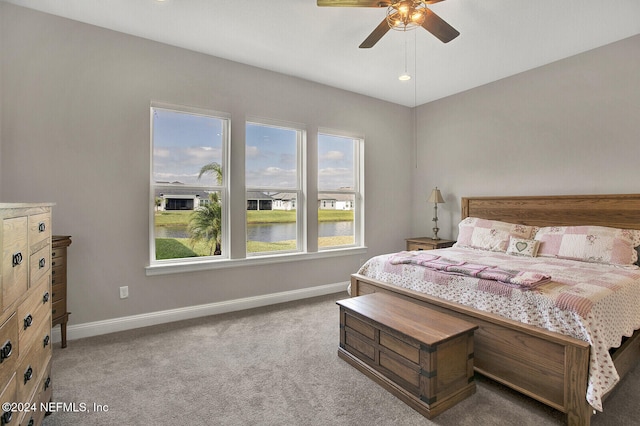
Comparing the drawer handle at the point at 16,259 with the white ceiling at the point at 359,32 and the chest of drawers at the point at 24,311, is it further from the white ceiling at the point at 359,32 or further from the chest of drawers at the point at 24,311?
the white ceiling at the point at 359,32

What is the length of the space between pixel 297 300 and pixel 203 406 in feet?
6.90

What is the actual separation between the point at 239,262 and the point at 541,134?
3.75 m

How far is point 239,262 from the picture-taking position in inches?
141

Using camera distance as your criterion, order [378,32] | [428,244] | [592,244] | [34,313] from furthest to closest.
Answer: [428,244] < [592,244] < [378,32] < [34,313]

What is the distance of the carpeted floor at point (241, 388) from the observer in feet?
5.78

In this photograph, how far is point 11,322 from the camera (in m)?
1.19

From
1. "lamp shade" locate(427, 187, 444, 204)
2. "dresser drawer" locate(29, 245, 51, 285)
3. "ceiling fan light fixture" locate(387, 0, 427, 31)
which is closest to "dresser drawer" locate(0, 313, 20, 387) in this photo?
"dresser drawer" locate(29, 245, 51, 285)

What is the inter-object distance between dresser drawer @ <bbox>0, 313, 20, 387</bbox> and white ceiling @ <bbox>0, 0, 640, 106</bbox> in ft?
8.05

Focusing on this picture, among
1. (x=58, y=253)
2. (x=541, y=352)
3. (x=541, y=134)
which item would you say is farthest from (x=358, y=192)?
(x=58, y=253)

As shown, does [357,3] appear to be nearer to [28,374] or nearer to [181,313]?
[28,374]

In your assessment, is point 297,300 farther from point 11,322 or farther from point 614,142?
point 614,142

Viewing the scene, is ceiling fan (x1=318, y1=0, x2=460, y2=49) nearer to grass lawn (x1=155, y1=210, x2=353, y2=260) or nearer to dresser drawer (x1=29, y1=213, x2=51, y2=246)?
dresser drawer (x1=29, y1=213, x2=51, y2=246)

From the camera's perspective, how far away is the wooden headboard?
3.02 meters

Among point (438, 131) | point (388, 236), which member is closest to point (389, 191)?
point (388, 236)
